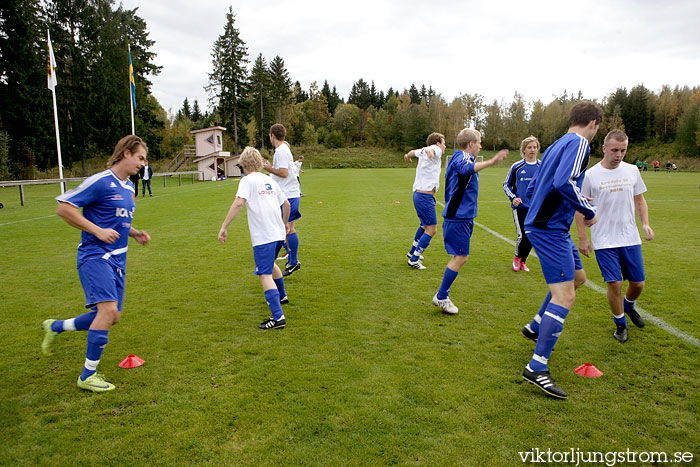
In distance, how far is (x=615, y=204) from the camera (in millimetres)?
4301

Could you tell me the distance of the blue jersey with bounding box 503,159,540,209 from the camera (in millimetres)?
6660

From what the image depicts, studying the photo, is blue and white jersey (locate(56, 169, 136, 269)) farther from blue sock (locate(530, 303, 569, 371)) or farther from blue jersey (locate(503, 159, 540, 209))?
blue jersey (locate(503, 159, 540, 209))

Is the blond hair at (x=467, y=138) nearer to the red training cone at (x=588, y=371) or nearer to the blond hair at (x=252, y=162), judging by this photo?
the blond hair at (x=252, y=162)

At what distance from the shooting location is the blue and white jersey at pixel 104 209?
10.7 feet

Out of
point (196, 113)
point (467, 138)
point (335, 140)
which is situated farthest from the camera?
point (196, 113)

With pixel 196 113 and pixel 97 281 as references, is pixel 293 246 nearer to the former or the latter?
pixel 97 281

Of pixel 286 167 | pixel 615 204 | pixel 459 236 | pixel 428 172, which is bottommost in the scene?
pixel 459 236

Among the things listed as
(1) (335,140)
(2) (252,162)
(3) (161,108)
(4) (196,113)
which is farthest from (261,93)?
(2) (252,162)

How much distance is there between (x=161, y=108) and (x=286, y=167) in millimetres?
74746

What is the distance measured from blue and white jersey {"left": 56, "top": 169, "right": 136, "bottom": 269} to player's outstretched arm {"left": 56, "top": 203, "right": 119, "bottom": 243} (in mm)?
97

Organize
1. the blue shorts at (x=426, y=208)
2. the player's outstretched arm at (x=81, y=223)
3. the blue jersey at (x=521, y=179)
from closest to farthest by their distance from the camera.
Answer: the player's outstretched arm at (x=81, y=223)
the blue jersey at (x=521, y=179)
the blue shorts at (x=426, y=208)

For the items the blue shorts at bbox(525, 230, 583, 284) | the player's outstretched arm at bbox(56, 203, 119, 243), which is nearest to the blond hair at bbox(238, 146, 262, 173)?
the player's outstretched arm at bbox(56, 203, 119, 243)

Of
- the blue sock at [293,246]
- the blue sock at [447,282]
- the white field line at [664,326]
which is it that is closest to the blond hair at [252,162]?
the blue sock at [293,246]

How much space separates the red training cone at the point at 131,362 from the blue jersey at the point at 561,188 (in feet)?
12.6
